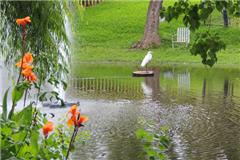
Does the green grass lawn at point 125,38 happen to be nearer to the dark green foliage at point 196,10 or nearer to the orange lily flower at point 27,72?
the dark green foliage at point 196,10

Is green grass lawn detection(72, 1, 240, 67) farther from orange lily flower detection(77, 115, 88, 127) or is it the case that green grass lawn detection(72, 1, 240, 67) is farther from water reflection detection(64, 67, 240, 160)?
orange lily flower detection(77, 115, 88, 127)

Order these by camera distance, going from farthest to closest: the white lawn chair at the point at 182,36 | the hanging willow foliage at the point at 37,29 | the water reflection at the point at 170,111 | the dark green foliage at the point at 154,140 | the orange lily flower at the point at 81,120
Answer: the white lawn chair at the point at 182,36
the water reflection at the point at 170,111
the hanging willow foliage at the point at 37,29
the dark green foliage at the point at 154,140
the orange lily flower at the point at 81,120

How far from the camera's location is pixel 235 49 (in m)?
24.9

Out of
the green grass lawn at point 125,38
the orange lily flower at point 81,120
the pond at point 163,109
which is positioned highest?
the orange lily flower at point 81,120

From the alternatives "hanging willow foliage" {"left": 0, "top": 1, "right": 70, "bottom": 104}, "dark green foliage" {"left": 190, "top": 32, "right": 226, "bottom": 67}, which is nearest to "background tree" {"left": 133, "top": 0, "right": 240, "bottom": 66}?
"dark green foliage" {"left": 190, "top": 32, "right": 226, "bottom": 67}

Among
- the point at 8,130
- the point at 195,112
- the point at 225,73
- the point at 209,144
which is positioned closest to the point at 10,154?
the point at 8,130

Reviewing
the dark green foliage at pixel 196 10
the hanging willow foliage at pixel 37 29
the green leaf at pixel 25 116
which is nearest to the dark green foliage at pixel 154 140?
the green leaf at pixel 25 116

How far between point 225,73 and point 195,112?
26.8 feet

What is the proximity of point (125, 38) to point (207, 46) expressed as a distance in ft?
80.2

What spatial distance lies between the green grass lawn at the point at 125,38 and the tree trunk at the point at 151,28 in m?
0.38

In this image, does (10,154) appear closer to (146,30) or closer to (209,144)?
(209,144)

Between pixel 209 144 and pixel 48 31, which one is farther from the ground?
pixel 48 31

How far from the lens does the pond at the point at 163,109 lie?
7.86m

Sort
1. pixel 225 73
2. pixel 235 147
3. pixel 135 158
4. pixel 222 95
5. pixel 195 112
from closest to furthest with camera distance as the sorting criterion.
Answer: pixel 135 158 → pixel 235 147 → pixel 195 112 → pixel 222 95 → pixel 225 73
